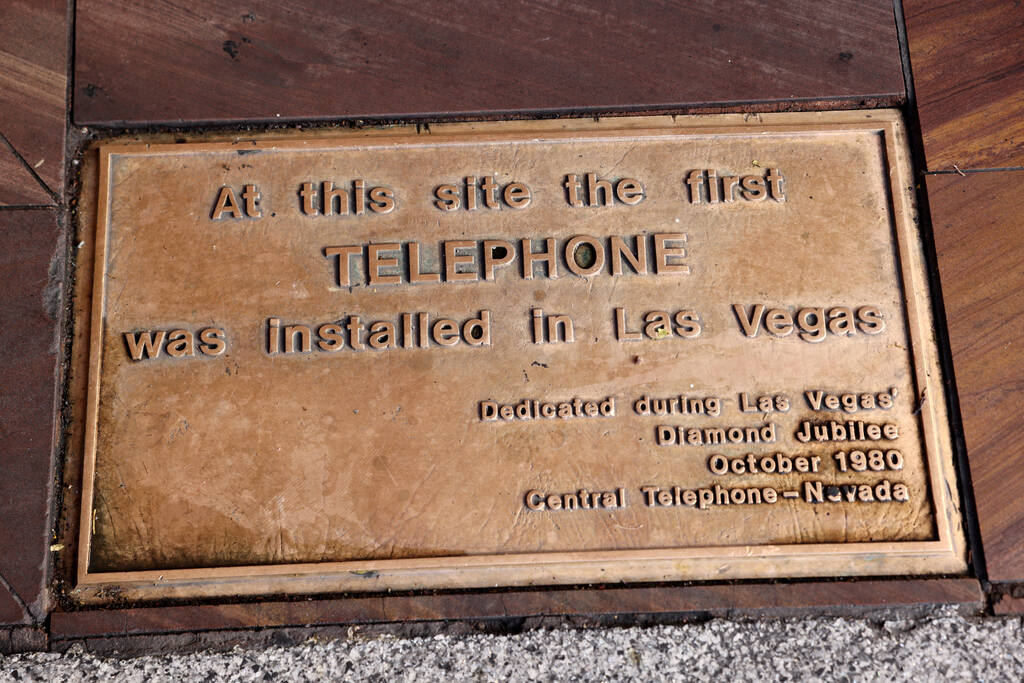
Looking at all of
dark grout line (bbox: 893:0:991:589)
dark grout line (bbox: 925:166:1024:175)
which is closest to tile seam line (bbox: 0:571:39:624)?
dark grout line (bbox: 893:0:991:589)

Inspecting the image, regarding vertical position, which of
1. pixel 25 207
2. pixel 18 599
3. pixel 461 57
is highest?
pixel 461 57

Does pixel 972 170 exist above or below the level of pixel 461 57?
below

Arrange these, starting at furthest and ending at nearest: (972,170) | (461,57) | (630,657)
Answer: (461,57) → (972,170) → (630,657)

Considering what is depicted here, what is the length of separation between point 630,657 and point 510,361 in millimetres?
969

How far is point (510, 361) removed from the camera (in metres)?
2.14

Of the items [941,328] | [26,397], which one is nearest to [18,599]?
[26,397]

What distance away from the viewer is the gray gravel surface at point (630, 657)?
1962 mm

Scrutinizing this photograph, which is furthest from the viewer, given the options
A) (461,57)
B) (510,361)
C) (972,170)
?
(461,57)

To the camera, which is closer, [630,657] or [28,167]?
[630,657]

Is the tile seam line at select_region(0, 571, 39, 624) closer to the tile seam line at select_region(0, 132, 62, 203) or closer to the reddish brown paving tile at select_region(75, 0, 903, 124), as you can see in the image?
the tile seam line at select_region(0, 132, 62, 203)

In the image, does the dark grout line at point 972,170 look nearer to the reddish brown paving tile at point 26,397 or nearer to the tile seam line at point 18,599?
the reddish brown paving tile at point 26,397

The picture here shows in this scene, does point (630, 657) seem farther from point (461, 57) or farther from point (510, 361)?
point (461, 57)

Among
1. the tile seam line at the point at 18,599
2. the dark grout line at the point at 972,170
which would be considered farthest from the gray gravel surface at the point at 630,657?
the dark grout line at the point at 972,170

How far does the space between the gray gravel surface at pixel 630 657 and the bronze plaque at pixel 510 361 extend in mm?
175
